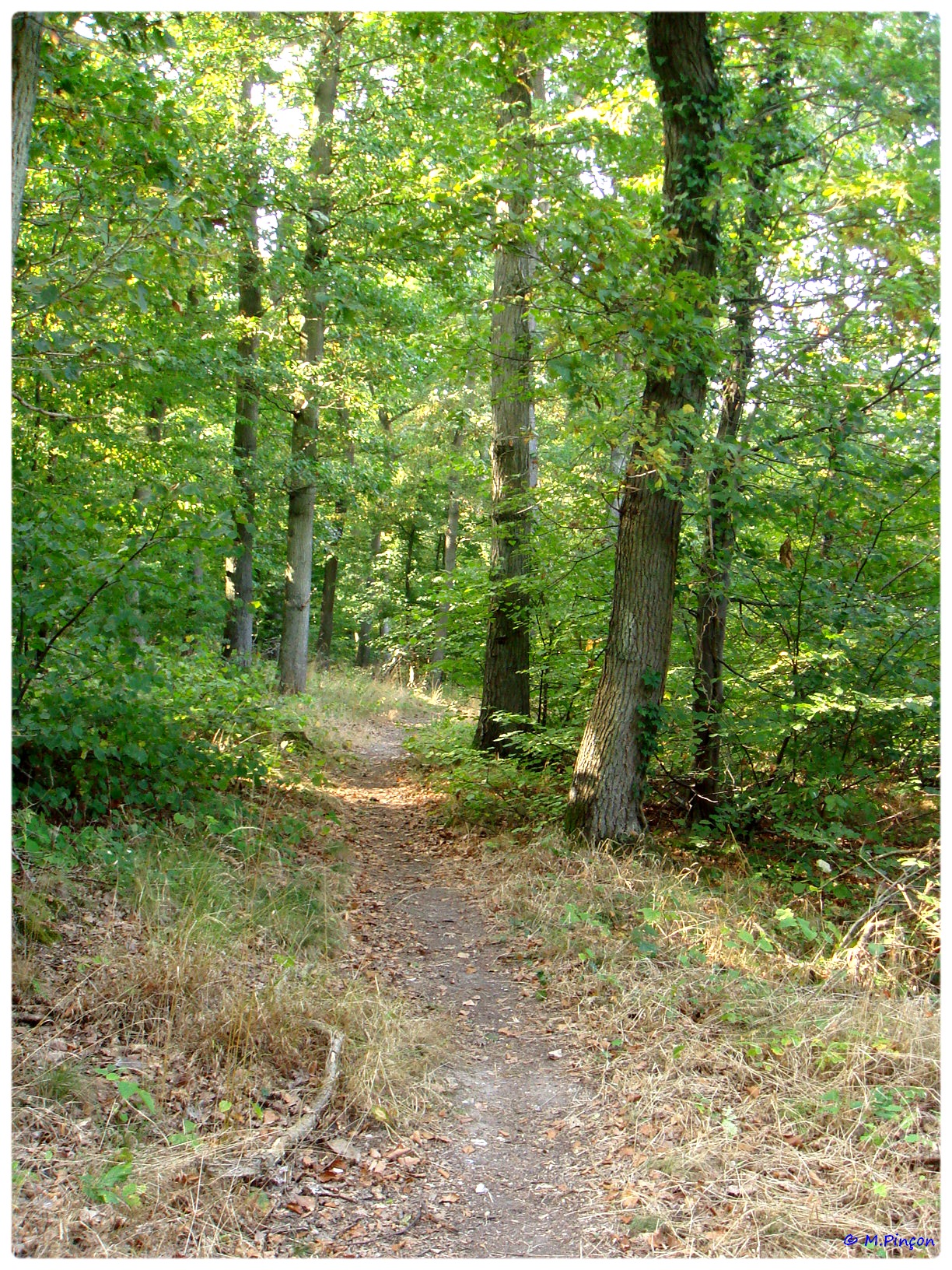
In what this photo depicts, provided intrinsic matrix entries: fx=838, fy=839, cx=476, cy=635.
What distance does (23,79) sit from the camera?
321 cm

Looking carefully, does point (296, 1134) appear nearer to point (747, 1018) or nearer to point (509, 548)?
point (747, 1018)

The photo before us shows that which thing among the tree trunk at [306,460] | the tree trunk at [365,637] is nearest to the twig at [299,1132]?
the tree trunk at [306,460]

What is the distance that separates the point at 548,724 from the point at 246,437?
20.0 feet

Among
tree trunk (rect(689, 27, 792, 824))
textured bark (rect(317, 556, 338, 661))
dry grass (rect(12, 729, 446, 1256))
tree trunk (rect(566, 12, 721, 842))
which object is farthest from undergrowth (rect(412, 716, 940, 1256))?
textured bark (rect(317, 556, 338, 661))

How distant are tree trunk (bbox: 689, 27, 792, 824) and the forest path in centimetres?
233

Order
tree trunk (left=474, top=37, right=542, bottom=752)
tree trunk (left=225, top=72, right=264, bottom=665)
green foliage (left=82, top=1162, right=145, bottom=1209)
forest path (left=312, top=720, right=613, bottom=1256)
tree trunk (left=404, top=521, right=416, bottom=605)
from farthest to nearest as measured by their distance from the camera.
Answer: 1. tree trunk (left=404, top=521, right=416, bottom=605)
2. tree trunk (left=225, top=72, right=264, bottom=665)
3. tree trunk (left=474, top=37, right=542, bottom=752)
4. forest path (left=312, top=720, right=613, bottom=1256)
5. green foliage (left=82, top=1162, right=145, bottom=1209)

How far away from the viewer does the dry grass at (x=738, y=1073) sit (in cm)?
300

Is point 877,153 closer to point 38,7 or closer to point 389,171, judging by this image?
point 389,171

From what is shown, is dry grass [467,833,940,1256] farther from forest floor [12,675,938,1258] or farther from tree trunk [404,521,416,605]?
tree trunk [404,521,416,605]

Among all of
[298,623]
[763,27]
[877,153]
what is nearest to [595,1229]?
[763,27]

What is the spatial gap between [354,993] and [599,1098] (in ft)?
4.43

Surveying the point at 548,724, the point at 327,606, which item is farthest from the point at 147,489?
the point at 327,606

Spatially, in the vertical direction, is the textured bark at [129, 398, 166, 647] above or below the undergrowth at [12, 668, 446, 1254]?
above

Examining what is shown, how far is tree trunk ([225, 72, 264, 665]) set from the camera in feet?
34.7
